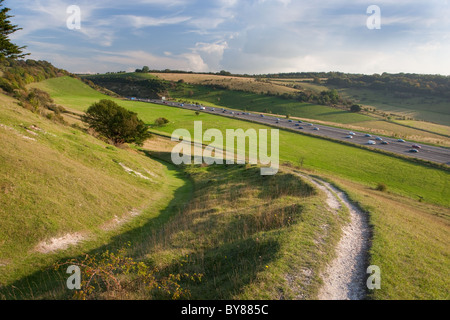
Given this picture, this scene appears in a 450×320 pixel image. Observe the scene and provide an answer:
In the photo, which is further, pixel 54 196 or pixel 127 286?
pixel 54 196

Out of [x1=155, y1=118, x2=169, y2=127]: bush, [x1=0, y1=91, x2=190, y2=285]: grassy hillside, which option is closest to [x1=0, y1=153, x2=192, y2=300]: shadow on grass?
[x1=0, y1=91, x2=190, y2=285]: grassy hillside

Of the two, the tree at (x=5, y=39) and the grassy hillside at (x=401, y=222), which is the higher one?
the tree at (x=5, y=39)

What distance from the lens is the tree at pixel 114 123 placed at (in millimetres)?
41188

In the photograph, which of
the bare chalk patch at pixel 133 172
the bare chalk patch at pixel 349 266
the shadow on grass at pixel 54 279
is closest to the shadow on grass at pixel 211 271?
the shadow on grass at pixel 54 279

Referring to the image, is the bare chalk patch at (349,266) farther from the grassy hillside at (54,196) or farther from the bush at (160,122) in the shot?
the bush at (160,122)

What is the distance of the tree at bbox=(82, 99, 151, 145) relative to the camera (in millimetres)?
41188

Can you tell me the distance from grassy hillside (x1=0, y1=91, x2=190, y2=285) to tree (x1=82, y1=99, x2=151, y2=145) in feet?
50.7

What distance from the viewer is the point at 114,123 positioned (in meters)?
41.1

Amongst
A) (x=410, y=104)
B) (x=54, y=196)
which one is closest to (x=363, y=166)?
(x=54, y=196)

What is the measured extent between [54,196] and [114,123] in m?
28.2

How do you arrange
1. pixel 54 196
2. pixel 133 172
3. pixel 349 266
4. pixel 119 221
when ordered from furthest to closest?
pixel 133 172 < pixel 119 221 < pixel 54 196 < pixel 349 266

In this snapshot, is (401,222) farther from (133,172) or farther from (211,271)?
(133,172)

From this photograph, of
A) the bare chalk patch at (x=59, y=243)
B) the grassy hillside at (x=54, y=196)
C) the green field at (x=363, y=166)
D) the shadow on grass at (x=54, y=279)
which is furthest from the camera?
the green field at (x=363, y=166)

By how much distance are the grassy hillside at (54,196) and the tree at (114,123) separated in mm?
15445
